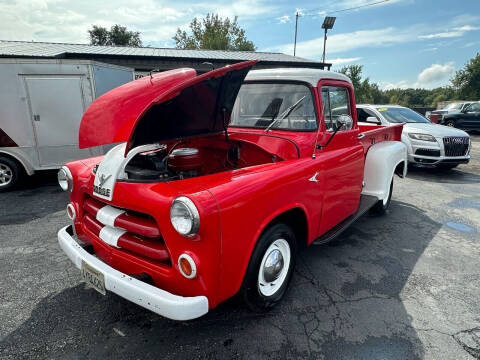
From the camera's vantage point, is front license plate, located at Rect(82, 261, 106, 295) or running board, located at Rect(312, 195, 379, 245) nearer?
front license plate, located at Rect(82, 261, 106, 295)


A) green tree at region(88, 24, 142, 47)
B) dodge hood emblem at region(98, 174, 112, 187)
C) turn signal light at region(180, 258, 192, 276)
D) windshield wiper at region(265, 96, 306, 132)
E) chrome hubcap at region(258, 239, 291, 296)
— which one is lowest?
chrome hubcap at region(258, 239, 291, 296)

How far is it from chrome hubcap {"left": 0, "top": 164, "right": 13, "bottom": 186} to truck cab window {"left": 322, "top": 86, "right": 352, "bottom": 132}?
21.2 feet

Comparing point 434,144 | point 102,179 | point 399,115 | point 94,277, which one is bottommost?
point 94,277

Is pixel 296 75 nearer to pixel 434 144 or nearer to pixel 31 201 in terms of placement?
pixel 31 201

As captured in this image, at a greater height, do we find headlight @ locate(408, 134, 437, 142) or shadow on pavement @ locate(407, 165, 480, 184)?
headlight @ locate(408, 134, 437, 142)

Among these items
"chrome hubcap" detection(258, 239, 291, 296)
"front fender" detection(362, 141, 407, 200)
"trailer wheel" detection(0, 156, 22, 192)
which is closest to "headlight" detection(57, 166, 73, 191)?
"chrome hubcap" detection(258, 239, 291, 296)

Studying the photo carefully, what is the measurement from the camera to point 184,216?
1750 millimetres

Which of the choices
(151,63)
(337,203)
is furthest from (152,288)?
(151,63)

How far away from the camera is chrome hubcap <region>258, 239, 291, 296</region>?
235 centimetres

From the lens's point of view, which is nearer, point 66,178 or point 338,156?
point 66,178

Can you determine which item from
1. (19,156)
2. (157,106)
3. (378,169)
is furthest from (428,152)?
(19,156)

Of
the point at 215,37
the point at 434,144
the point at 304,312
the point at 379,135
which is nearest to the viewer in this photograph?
the point at 304,312

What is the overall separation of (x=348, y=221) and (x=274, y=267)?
1413mm

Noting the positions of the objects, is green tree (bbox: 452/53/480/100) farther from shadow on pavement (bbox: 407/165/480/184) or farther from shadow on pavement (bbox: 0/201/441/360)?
shadow on pavement (bbox: 0/201/441/360)
